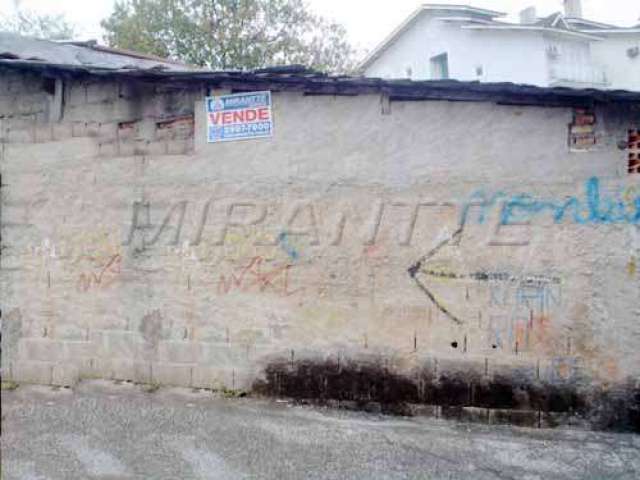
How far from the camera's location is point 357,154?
494 centimetres

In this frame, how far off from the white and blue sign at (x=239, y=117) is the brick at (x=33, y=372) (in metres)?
2.71

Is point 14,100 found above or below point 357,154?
above

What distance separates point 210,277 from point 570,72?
20.8 metres

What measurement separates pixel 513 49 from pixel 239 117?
18881 mm

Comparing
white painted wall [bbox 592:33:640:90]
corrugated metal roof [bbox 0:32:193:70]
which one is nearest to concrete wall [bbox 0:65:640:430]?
corrugated metal roof [bbox 0:32:193:70]

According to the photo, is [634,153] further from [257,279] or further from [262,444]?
[262,444]

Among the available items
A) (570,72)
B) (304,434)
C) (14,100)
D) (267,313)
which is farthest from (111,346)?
(570,72)

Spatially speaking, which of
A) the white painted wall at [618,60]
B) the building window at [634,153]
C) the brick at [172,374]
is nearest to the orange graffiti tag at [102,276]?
the brick at [172,374]

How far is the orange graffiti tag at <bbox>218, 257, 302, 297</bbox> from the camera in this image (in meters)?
5.11

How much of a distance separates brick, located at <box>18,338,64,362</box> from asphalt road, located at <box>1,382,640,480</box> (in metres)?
0.48

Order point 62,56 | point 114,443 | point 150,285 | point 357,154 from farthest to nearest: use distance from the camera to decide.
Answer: point 62,56 → point 150,285 → point 357,154 → point 114,443

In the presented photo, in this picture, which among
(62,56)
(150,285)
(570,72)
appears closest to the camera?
(150,285)

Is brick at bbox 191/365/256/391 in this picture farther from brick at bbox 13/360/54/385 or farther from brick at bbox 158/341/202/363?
brick at bbox 13/360/54/385

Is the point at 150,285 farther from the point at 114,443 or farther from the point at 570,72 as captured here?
the point at 570,72
